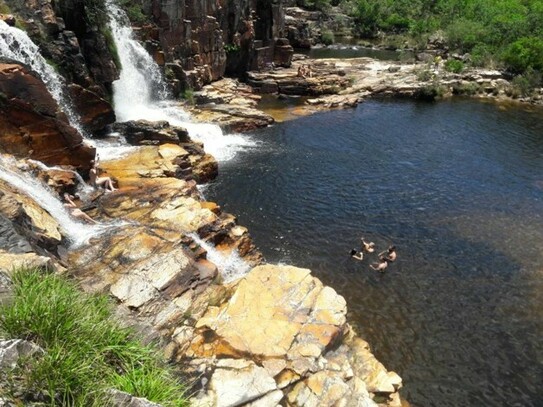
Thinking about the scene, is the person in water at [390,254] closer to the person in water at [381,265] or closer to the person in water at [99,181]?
the person in water at [381,265]

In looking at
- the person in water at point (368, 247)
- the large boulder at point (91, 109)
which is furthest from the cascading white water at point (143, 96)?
the person in water at point (368, 247)

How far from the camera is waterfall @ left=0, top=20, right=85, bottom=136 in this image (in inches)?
815

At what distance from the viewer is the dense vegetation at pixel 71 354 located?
5992mm

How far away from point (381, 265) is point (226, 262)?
21.8 ft

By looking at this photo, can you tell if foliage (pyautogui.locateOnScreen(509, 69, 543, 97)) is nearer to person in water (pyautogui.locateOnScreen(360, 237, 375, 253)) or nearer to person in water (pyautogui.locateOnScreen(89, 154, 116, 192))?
person in water (pyautogui.locateOnScreen(360, 237, 375, 253))

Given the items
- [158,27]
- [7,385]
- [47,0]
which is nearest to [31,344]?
[7,385]

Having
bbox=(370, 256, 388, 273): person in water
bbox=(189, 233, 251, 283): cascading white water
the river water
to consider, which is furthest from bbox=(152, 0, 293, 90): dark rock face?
bbox=(370, 256, 388, 273): person in water

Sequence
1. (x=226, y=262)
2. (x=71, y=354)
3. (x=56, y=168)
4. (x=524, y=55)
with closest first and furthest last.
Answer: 1. (x=71, y=354)
2. (x=226, y=262)
3. (x=56, y=168)
4. (x=524, y=55)

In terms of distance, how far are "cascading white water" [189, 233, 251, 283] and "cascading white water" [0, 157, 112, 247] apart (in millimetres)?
3734

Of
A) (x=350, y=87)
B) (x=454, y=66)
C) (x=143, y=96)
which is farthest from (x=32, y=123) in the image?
(x=454, y=66)

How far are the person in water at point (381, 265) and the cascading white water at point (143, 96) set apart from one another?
574 inches

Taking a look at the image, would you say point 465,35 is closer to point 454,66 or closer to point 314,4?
point 454,66

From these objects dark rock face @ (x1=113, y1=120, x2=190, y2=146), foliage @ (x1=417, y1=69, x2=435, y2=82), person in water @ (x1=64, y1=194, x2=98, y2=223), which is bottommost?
foliage @ (x1=417, y1=69, x2=435, y2=82)

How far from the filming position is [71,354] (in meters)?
6.58
